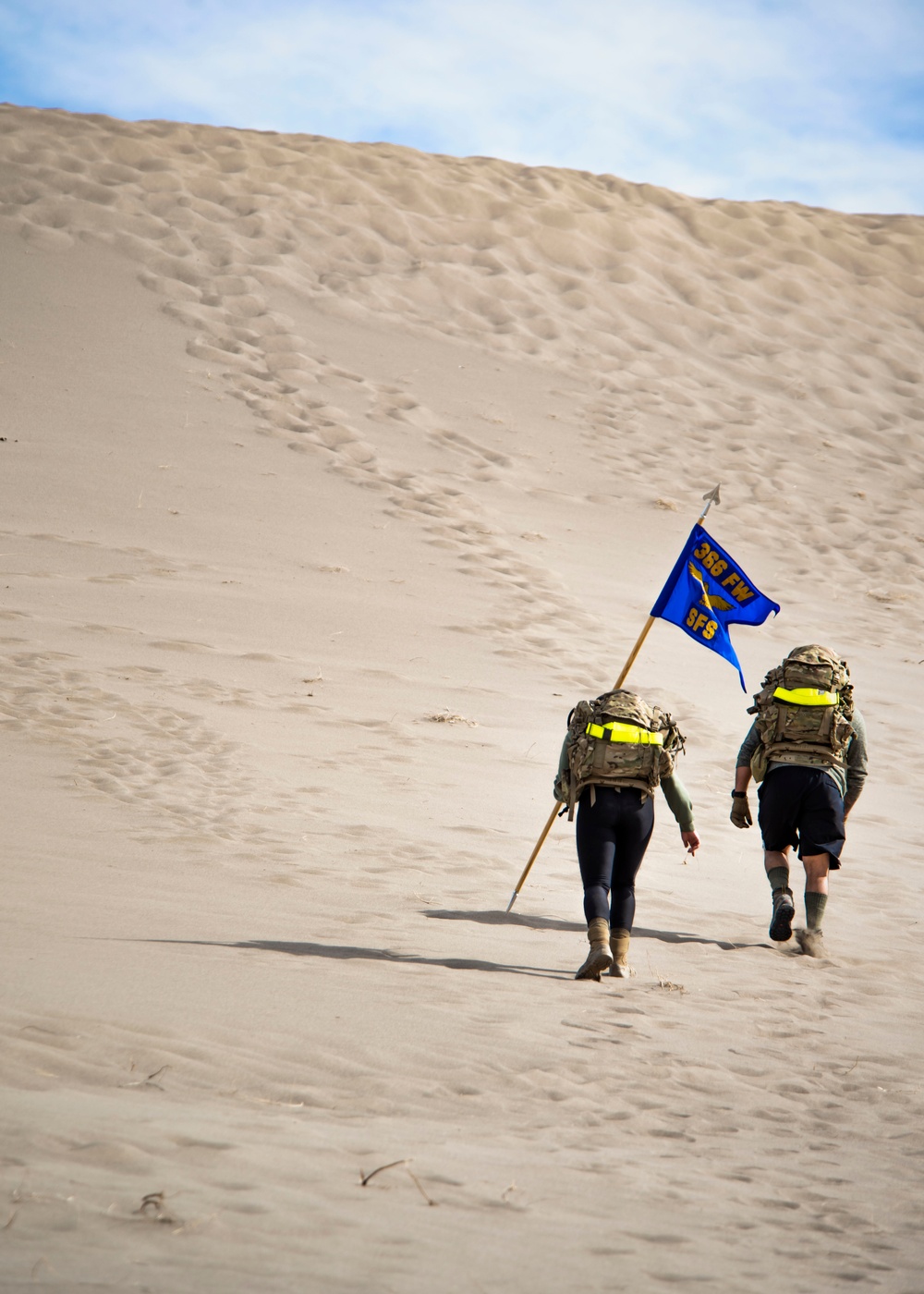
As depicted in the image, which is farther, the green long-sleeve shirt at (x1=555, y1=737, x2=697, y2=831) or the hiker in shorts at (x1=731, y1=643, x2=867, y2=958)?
the hiker in shorts at (x1=731, y1=643, x2=867, y2=958)

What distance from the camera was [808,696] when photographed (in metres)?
6.69

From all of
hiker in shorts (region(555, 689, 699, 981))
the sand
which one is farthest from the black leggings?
the sand

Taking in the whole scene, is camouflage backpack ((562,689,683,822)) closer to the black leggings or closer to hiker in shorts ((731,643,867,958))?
the black leggings

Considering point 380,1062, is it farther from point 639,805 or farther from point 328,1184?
point 639,805

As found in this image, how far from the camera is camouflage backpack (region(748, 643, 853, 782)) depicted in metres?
6.67

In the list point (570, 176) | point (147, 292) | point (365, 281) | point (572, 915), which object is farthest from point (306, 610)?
point (570, 176)

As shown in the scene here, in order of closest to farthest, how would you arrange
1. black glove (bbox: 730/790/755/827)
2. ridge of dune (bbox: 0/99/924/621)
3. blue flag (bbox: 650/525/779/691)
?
black glove (bbox: 730/790/755/827) → blue flag (bbox: 650/525/779/691) → ridge of dune (bbox: 0/99/924/621)

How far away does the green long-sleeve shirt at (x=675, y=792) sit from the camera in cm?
588

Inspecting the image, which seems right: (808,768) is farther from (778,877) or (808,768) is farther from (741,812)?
(778,877)

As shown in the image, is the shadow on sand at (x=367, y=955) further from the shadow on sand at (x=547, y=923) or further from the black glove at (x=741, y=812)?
the black glove at (x=741, y=812)

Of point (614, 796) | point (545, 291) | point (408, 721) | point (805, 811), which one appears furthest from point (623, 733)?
point (545, 291)

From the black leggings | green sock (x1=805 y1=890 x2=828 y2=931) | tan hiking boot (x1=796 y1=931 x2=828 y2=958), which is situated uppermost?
the black leggings

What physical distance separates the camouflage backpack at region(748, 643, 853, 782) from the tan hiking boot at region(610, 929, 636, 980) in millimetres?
1507

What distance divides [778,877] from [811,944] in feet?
1.31
